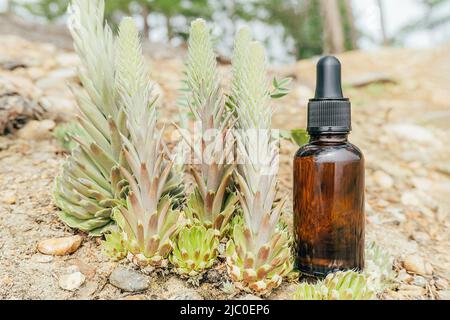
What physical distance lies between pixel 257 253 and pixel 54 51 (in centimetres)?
405

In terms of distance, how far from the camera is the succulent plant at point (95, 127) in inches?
68.9

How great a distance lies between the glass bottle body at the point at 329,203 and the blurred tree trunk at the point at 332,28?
8.30 meters

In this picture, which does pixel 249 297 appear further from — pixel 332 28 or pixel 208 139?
pixel 332 28

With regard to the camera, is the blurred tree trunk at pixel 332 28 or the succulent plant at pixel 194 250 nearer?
the succulent plant at pixel 194 250

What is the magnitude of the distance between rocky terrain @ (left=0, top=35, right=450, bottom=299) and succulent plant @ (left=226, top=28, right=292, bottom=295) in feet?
0.33

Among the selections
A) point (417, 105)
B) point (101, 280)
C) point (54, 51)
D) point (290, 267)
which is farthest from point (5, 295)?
point (417, 105)

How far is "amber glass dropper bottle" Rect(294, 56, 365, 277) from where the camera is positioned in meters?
1.62

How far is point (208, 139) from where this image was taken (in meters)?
1.73

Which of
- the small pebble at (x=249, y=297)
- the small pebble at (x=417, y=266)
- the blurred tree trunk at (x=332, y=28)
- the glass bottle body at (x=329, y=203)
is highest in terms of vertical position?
the blurred tree trunk at (x=332, y=28)

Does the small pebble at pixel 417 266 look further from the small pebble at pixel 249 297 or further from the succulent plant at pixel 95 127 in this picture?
the succulent plant at pixel 95 127

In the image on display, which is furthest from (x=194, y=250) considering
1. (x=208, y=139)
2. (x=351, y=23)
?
(x=351, y=23)

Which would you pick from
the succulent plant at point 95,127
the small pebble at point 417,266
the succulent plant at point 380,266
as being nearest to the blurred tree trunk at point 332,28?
the small pebble at point 417,266

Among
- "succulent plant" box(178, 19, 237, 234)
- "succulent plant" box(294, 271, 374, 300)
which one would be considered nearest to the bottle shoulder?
"succulent plant" box(178, 19, 237, 234)
